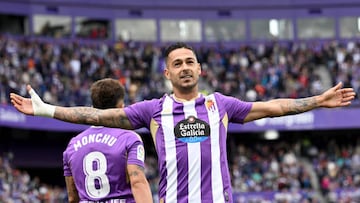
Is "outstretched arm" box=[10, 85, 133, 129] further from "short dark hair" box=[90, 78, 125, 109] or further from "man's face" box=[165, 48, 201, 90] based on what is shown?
"man's face" box=[165, 48, 201, 90]

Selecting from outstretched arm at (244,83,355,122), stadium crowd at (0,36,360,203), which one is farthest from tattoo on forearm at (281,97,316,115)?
stadium crowd at (0,36,360,203)

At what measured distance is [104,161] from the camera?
7.07 metres

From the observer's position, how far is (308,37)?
133 ft

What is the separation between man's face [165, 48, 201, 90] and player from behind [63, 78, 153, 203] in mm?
554

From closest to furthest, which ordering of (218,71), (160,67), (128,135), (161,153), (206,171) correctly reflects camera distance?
1. (206,171)
2. (161,153)
3. (128,135)
4. (218,71)
5. (160,67)

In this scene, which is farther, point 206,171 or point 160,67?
point 160,67

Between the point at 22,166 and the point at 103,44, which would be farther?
the point at 103,44

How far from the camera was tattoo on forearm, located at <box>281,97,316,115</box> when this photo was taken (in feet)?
22.1

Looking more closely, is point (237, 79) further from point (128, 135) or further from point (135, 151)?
point (135, 151)

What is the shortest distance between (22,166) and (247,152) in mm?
8355

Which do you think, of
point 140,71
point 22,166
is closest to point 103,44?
point 140,71

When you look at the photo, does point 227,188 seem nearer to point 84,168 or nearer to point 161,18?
point 84,168

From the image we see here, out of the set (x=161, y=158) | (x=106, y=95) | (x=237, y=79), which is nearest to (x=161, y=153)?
(x=161, y=158)

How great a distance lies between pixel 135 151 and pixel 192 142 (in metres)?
0.63
